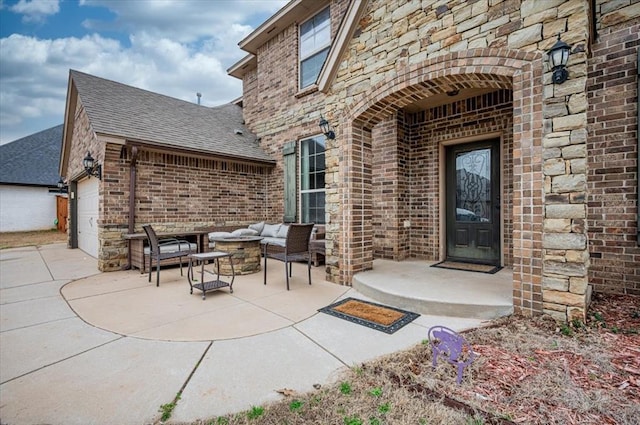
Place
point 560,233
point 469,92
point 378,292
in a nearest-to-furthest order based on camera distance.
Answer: point 560,233 < point 378,292 < point 469,92

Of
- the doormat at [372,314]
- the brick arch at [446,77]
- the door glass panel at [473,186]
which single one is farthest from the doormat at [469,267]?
the brick arch at [446,77]

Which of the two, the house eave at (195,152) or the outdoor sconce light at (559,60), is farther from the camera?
the house eave at (195,152)

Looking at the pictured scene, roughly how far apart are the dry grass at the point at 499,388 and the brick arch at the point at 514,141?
61 cm

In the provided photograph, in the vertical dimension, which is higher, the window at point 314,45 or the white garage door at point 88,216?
the window at point 314,45

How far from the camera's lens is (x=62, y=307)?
3.77 meters

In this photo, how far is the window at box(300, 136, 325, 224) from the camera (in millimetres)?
7523

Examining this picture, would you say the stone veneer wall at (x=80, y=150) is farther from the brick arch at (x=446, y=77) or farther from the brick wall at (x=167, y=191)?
the brick arch at (x=446, y=77)

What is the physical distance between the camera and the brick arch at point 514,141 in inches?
110

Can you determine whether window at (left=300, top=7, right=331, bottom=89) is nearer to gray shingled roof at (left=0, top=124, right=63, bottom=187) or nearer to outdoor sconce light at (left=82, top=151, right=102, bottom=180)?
outdoor sconce light at (left=82, top=151, right=102, bottom=180)

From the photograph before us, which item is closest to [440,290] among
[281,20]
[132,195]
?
[132,195]

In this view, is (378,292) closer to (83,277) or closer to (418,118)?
(418,118)

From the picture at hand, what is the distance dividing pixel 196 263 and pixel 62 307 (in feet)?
9.81

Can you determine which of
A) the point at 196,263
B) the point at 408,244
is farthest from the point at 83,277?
the point at 408,244

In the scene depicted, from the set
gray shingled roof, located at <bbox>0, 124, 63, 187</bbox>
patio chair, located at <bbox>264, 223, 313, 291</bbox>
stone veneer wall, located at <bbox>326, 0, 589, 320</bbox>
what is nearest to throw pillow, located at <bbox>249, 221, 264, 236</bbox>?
patio chair, located at <bbox>264, 223, 313, 291</bbox>
